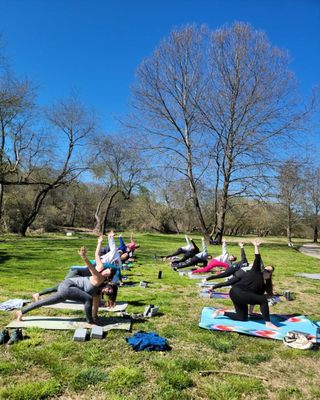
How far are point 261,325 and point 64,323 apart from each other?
3671 millimetres

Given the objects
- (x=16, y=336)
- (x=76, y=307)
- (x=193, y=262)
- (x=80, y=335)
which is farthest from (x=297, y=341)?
(x=193, y=262)

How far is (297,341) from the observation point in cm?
557

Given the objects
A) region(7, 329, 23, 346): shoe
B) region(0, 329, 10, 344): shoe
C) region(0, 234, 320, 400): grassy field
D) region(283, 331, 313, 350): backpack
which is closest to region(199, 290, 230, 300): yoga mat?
region(0, 234, 320, 400): grassy field

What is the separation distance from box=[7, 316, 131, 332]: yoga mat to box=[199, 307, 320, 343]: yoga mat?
150 cm

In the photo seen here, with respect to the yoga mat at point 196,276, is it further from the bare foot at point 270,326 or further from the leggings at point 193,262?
the bare foot at point 270,326

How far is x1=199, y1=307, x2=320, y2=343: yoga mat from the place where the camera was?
19.8 ft

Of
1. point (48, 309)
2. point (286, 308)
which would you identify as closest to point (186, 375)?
point (48, 309)

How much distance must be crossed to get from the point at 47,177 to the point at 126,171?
9.71 metres

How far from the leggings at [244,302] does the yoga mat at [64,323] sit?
211 cm

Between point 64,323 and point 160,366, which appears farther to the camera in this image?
point 64,323

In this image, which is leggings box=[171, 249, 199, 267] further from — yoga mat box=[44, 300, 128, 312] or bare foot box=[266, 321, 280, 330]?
bare foot box=[266, 321, 280, 330]

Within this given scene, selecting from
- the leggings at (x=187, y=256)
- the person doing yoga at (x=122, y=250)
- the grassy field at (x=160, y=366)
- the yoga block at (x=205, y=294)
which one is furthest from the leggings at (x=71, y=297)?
the leggings at (x=187, y=256)

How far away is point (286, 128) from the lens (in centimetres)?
2158

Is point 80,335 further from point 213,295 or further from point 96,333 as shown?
point 213,295
